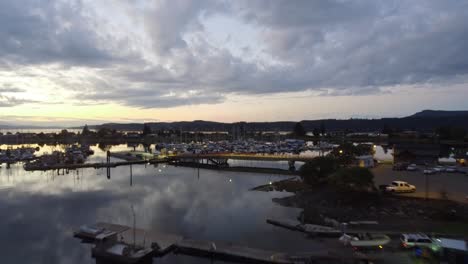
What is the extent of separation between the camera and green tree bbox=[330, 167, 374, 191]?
23062 mm

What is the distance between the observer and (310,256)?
14.2m

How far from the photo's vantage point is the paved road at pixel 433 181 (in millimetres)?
22672

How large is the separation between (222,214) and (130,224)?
6.49 m

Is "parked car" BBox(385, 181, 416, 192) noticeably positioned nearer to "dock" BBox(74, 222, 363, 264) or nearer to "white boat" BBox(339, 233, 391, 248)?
"white boat" BBox(339, 233, 391, 248)

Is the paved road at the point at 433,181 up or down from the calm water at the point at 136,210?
up

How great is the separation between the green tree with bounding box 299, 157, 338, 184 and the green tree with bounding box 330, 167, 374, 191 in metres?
3.24

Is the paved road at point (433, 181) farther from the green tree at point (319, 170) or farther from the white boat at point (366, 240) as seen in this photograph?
the white boat at point (366, 240)

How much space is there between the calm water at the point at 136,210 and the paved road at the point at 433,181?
903 centimetres

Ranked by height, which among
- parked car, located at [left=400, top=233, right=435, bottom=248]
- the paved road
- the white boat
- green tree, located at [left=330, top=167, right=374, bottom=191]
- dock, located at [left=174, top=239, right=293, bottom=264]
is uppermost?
green tree, located at [left=330, top=167, right=374, bottom=191]

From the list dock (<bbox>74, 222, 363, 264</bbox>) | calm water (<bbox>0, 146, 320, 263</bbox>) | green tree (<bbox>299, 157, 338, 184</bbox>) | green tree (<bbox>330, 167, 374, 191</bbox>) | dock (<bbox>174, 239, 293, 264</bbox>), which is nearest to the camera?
dock (<bbox>74, 222, 363, 264</bbox>)

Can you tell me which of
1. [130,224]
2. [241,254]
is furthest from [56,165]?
A: [241,254]

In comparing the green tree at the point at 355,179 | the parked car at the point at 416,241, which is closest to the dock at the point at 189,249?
the parked car at the point at 416,241

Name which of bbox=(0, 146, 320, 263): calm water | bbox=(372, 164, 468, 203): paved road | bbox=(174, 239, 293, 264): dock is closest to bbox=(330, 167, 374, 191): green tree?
bbox=(372, 164, 468, 203): paved road

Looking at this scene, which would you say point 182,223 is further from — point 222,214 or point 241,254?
point 241,254
